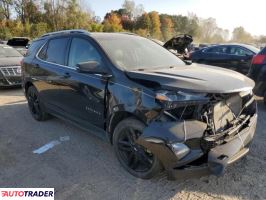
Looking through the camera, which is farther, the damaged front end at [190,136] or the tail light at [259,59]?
the tail light at [259,59]

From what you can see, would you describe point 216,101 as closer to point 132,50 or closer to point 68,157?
point 132,50

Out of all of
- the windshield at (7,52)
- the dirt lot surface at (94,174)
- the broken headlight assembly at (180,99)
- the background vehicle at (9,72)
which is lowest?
the dirt lot surface at (94,174)

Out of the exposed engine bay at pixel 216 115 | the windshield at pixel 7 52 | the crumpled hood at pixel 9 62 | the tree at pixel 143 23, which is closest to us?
the exposed engine bay at pixel 216 115

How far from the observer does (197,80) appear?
124 inches

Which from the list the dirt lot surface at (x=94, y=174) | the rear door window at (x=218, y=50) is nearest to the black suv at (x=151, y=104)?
the dirt lot surface at (x=94, y=174)

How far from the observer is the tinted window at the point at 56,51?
482cm

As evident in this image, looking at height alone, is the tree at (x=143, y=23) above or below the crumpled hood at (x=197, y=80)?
above

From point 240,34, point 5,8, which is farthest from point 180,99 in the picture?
point 240,34

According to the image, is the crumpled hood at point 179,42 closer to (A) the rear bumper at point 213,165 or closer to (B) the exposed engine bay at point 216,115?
(B) the exposed engine bay at point 216,115

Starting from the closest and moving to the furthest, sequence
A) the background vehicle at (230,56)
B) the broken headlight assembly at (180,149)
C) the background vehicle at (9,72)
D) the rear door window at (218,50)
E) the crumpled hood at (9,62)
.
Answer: the broken headlight assembly at (180,149) < the background vehicle at (9,72) < the crumpled hood at (9,62) < the background vehicle at (230,56) < the rear door window at (218,50)

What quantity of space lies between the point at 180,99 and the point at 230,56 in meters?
7.88

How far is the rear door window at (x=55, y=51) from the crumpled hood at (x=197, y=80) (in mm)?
1755

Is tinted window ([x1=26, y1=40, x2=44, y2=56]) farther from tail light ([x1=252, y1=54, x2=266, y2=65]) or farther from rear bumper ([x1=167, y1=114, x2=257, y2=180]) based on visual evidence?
tail light ([x1=252, y1=54, x2=266, y2=65])

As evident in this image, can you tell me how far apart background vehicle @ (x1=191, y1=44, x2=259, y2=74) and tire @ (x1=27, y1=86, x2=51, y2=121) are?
675 cm
